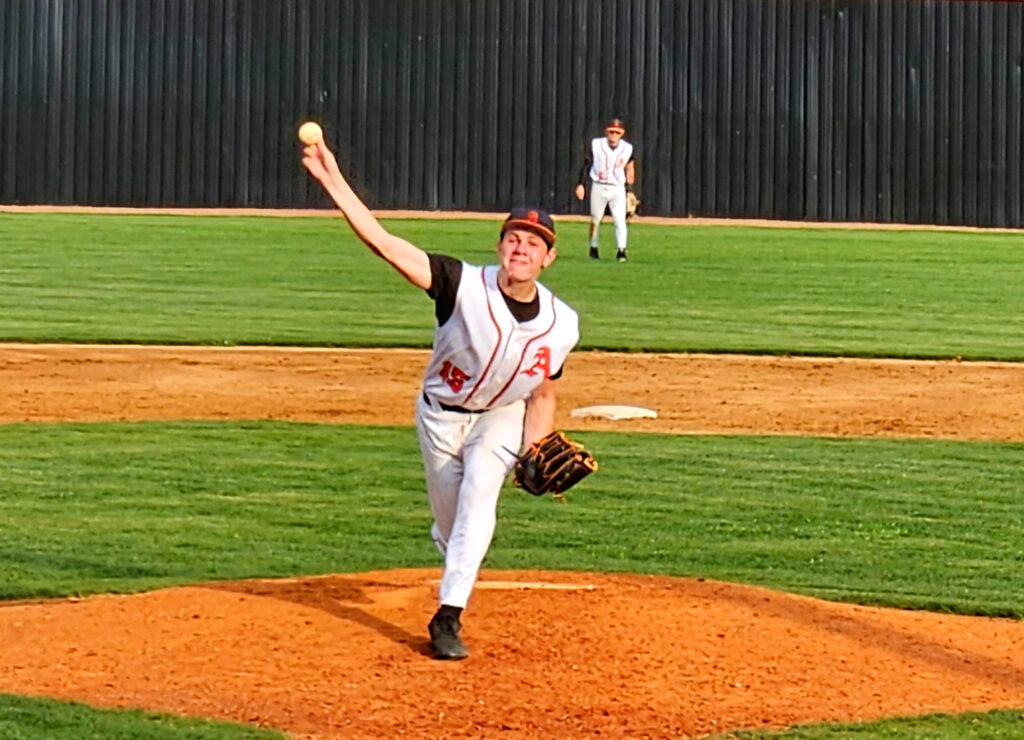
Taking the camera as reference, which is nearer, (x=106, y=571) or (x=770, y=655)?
(x=770, y=655)

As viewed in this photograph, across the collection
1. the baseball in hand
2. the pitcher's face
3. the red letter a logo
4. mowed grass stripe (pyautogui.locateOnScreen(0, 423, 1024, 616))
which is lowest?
mowed grass stripe (pyautogui.locateOnScreen(0, 423, 1024, 616))

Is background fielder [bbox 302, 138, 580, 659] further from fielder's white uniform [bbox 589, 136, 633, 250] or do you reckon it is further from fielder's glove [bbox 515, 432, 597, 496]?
fielder's white uniform [bbox 589, 136, 633, 250]

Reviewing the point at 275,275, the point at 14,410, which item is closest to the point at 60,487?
the point at 14,410

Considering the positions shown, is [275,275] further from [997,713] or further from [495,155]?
[997,713]

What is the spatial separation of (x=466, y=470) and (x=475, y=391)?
0.27m

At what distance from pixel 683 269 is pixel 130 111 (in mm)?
12512

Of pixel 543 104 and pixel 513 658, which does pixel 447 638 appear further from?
pixel 543 104

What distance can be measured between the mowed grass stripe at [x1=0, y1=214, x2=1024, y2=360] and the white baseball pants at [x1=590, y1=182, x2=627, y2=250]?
37 cm

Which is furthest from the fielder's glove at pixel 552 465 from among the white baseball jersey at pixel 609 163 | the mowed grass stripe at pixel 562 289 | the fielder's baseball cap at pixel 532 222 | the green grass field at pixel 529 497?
the white baseball jersey at pixel 609 163

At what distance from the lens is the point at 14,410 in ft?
43.0

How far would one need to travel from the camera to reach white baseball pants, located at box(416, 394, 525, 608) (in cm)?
671

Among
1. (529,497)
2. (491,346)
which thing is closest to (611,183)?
(529,497)

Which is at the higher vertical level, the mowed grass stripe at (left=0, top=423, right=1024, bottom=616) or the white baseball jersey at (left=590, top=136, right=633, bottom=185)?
the white baseball jersey at (left=590, top=136, right=633, bottom=185)

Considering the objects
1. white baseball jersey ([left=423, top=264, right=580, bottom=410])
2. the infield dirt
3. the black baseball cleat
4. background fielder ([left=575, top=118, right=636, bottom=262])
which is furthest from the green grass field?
background fielder ([left=575, top=118, right=636, bottom=262])
